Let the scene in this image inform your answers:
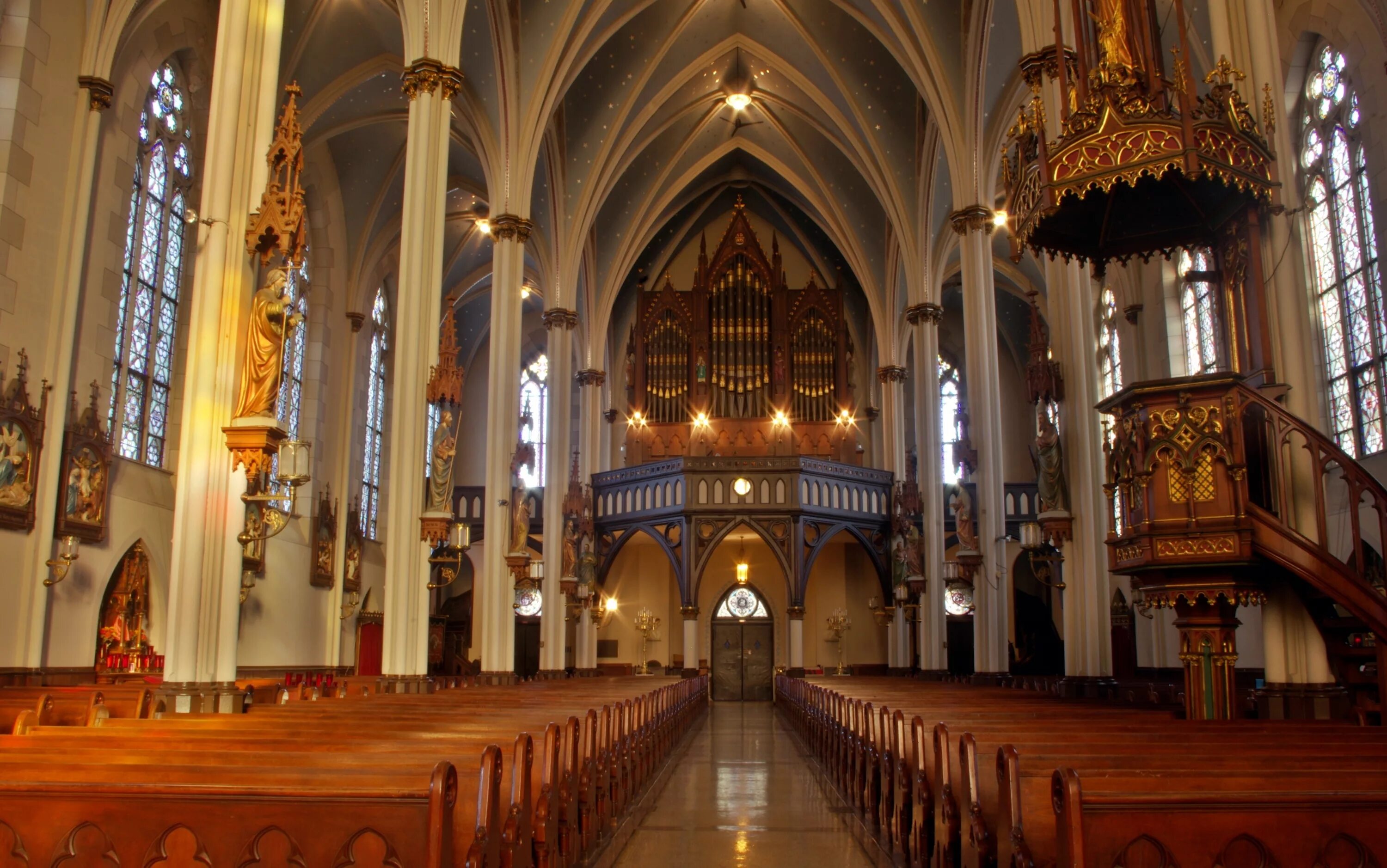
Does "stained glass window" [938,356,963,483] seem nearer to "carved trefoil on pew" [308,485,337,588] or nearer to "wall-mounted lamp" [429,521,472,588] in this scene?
"carved trefoil on pew" [308,485,337,588]

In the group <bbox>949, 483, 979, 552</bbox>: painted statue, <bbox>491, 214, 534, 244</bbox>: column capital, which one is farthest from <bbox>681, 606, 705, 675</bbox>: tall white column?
<bbox>491, 214, 534, 244</bbox>: column capital

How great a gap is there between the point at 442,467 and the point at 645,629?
1840 cm

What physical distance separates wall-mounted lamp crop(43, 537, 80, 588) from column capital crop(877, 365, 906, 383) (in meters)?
20.4

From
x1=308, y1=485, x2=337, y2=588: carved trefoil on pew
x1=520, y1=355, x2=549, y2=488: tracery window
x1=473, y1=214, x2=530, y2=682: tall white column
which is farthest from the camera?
x1=520, y1=355, x2=549, y2=488: tracery window

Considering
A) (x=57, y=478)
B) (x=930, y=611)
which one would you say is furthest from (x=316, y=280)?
(x=930, y=611)

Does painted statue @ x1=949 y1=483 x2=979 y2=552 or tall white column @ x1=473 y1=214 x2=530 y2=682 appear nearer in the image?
tall white column @ x1=473 y1=214 x2=530 y2=682

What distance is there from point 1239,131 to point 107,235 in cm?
1519

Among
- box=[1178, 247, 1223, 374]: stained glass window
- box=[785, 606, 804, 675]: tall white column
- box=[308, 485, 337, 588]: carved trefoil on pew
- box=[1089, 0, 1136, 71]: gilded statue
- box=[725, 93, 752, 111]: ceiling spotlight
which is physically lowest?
box=[785, 606, 804, 675]: tall white column

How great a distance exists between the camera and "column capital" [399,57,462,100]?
14406 millimetres

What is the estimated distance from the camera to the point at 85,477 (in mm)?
14664

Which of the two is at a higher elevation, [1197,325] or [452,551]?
[1197,325]

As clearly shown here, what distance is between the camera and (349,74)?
20438mm

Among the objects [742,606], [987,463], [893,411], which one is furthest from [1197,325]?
[742,606]

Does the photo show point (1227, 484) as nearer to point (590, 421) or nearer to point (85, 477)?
point (85, 477)
